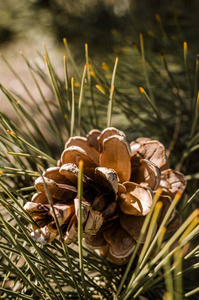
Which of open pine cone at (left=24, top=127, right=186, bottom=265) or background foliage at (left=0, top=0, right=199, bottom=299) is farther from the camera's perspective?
background foliage at (left=0, top=0, right=199, bottom=299)

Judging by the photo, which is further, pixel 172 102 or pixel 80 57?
pixel 80 57

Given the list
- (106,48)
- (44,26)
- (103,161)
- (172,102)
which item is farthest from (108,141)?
(44,26)

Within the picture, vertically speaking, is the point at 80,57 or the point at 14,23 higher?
the point at 14,23

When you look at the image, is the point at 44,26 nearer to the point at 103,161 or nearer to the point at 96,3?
the point at 96,3

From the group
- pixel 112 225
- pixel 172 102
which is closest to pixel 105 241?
pixel 112 225

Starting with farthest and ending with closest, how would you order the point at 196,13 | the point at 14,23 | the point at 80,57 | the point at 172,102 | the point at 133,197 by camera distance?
the point at 14,23, the point at 80,57, the point at 196,13, the point at 172,102, the point at 133,197

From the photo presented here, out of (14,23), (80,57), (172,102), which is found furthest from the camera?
(14,23)

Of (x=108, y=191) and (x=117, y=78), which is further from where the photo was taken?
(x=117, y=78)

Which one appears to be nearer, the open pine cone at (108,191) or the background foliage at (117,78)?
the open pine cone at (108,191)
